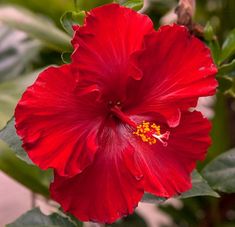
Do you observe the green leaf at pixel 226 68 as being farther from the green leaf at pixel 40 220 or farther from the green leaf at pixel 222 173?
the green leaf at pixel 40 220

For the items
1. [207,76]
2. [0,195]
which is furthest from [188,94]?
[0,195]

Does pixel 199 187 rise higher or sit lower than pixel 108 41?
lower

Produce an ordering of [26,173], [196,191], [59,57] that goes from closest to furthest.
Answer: [196,191] < [26,173] < [59,57]

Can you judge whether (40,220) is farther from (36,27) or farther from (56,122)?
(36,27)

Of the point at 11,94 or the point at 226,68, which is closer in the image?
the point at 226,68

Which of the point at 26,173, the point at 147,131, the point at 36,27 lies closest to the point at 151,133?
the point at 147,131

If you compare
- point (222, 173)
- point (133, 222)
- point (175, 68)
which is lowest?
point (133, 222)

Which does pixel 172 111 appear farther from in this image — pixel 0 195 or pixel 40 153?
pixel 0 195

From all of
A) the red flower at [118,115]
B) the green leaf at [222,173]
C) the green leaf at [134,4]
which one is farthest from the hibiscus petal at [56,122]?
the green leaf at [222,173]
